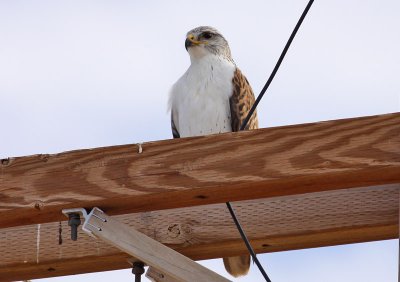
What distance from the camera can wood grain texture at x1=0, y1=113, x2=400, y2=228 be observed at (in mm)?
3541

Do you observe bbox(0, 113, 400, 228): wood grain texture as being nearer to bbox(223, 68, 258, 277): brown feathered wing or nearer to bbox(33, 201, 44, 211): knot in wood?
bbox(33, 201, 44, 211): knot in wood

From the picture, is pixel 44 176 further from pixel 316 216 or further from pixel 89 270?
pixel 316 216

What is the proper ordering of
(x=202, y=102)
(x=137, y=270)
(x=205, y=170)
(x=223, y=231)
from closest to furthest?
(x=205, y=170) → (x=137, y=270) → (x=223, y=231) → (x=202, y=102)

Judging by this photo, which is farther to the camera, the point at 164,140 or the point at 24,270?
the point at 24,270

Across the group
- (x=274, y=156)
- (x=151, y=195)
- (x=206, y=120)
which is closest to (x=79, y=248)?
(x=151, y=195)

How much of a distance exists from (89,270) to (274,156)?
1.21 m

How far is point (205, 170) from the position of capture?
3637mm

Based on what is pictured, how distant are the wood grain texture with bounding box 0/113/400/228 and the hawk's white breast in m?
3.20

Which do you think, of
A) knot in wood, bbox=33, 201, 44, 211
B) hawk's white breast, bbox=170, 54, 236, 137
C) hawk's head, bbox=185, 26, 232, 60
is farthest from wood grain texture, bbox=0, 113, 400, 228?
hawk's head, bbox=185, 26, 232, 60

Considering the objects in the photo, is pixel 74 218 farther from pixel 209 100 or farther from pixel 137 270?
pixel 209 100

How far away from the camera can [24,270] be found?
436 cm

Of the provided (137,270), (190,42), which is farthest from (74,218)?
(190,42)

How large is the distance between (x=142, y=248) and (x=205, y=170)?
36 centimetres

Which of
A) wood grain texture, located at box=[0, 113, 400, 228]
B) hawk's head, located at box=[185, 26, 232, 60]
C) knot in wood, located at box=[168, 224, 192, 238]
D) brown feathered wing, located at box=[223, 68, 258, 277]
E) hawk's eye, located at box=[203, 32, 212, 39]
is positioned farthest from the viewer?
hawk's eye, located at box=[203, 32, 212, 39]
